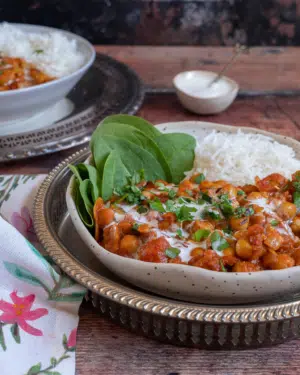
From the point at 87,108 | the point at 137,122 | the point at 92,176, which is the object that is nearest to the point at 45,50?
the point at 87,108

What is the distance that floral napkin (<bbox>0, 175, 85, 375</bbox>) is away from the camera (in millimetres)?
1077

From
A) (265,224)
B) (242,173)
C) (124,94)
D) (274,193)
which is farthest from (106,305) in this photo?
(124,94)

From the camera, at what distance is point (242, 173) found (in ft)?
5.18

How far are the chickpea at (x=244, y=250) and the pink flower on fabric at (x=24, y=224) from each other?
610 millimetres

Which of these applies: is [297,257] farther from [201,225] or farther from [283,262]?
[201,225]

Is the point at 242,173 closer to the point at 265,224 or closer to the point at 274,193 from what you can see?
the point at 274,193

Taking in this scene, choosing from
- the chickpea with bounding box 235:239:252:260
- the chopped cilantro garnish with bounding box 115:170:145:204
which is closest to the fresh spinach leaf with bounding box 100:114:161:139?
the chopped cilantro garnish with bounding box 115:170:145:204

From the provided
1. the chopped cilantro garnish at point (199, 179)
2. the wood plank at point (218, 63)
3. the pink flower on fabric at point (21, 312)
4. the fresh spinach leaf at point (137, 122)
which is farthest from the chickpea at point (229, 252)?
the wood plank at point (218, 63)

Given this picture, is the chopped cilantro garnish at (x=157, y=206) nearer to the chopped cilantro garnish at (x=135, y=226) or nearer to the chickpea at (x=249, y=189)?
the chopped cilantro garnish at (x=135, y=226)

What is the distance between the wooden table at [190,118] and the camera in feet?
3.60

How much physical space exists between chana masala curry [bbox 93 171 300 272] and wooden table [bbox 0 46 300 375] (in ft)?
0.62

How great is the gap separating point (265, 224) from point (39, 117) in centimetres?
125

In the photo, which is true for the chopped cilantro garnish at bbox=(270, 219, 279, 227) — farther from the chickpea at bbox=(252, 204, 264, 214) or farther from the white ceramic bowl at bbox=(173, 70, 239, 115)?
the white ceramic bowl at bbox=(173, 70, 239, 115)

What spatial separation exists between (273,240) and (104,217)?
41 cm
